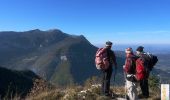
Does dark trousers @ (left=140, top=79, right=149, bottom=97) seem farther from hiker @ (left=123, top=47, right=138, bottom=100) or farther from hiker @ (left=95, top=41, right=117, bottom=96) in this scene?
hiker @ (left=95, top=41, right=117, bottom=96)

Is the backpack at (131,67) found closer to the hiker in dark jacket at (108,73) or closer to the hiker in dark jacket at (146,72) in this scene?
the hiker in dark jacket at (146,72)

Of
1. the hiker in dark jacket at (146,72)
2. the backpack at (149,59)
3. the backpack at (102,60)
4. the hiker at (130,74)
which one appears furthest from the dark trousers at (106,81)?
the backpack at (149,59)

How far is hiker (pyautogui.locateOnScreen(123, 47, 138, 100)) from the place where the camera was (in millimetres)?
14305

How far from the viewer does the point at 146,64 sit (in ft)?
48.5

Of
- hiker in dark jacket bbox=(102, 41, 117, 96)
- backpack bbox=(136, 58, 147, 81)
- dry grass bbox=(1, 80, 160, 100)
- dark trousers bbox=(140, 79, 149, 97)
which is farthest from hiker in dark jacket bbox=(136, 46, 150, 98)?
hiker in dark jacket bbox=(102, 41, 117, 96)

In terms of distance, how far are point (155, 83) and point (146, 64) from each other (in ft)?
9.76

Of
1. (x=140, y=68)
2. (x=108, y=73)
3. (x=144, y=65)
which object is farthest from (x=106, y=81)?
(x=144, y=65)

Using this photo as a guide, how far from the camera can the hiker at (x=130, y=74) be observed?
46.9 feet

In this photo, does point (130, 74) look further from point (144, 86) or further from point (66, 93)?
point (66, 93)

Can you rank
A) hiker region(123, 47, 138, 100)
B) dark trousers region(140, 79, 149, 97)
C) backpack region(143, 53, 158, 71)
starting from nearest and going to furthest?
hiker region(123, 47, 138, 100) < backpack region(143, 53, 158, 71) < dark trousers region(140, 79, 149, 97)

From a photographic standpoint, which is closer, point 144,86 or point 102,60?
point 102,60

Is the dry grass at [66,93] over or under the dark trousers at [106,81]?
under

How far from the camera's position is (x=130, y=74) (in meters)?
14.5

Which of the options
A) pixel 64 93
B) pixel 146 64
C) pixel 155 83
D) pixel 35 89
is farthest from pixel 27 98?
pixel 155 83
